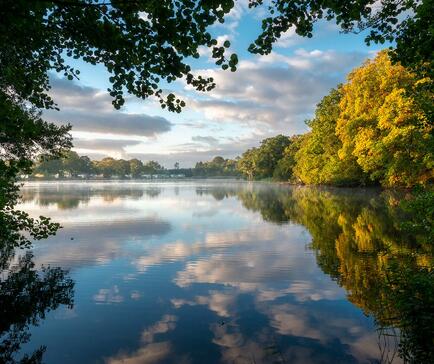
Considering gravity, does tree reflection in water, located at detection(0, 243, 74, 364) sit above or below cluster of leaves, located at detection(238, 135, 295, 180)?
below

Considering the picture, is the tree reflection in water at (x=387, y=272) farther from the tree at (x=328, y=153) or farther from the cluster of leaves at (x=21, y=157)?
the tree at (x=328, y=153)

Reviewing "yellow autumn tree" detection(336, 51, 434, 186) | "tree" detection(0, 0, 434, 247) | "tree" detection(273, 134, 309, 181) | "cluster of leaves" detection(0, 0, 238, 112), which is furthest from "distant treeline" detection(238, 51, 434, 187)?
"tree" detection(273, 134, 309, 181)

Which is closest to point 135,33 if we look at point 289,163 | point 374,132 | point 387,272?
point 387,272

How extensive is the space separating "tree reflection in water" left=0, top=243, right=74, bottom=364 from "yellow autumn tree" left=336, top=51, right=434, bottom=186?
89.9 ft

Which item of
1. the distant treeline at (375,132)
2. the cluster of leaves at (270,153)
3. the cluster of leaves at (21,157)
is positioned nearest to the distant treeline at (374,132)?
the distant treeline at (375,132)

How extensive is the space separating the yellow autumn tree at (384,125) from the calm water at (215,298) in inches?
674

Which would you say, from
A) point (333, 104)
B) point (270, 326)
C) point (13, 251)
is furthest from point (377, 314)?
point (333, 104)

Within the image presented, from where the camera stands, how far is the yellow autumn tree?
3725cm

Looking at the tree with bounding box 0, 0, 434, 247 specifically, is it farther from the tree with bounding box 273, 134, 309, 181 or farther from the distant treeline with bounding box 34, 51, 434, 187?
the tree with bounding box 273, 134, 309, 181

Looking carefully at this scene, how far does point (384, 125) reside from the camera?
39781mm

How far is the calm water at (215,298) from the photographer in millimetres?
8312

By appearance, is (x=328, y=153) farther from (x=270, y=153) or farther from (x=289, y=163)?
(x=270, y=153)

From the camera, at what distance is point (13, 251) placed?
59.6 feet

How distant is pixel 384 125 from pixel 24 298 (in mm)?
38322
